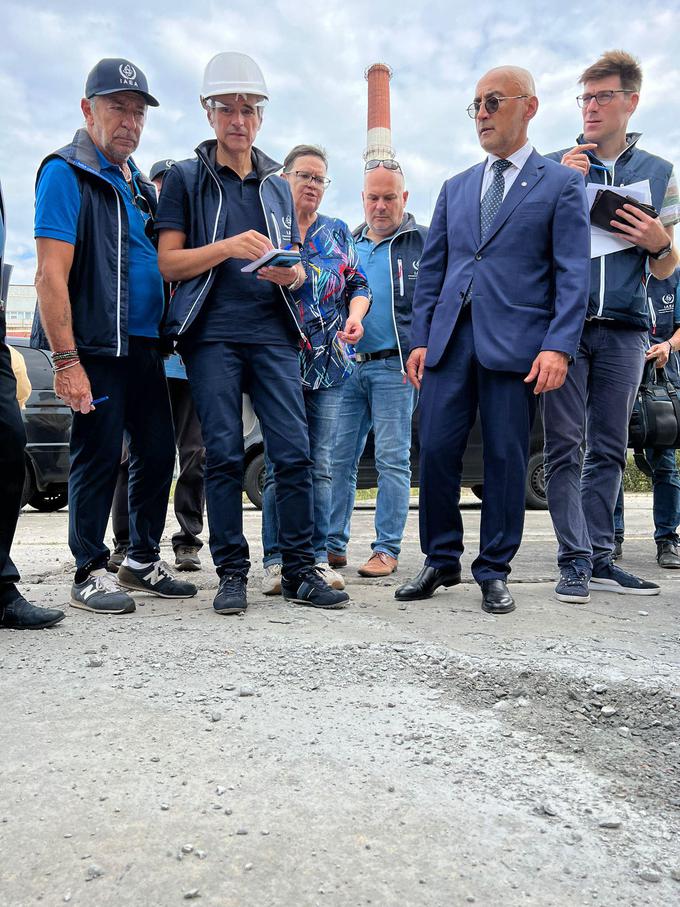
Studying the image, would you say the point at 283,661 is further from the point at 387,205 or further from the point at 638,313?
the point at 387,205

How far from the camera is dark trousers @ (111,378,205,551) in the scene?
4695 millimetres

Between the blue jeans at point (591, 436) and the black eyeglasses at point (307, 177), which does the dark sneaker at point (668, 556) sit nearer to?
the blue jeans at point (591, 436)

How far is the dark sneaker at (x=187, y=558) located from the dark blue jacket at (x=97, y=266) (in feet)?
Result: 5.14

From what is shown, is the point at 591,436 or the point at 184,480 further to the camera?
the point at 184,480

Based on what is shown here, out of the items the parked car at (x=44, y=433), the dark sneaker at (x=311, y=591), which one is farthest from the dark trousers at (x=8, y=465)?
the parked car at (x=44, y=433)

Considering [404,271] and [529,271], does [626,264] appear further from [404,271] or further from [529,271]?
[404,271]

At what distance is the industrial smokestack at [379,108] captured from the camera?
56531 mm

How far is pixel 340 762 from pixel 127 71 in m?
2.70

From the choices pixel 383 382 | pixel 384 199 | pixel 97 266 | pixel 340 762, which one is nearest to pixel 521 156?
pixel 384 199

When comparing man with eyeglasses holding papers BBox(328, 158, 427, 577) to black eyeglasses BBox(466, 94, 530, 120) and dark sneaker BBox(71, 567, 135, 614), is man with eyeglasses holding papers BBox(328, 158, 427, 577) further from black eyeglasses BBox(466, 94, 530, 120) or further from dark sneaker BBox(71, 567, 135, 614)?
dark sneaker BBox(71, 567, 135, 614)

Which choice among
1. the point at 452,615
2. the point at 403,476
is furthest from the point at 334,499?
the point at 452,615

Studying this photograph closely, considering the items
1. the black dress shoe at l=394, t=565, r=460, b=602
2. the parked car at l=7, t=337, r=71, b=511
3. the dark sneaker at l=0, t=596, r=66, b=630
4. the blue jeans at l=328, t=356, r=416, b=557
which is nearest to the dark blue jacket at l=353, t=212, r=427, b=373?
the blue jeans at l=328, t=356, r=416, b=557

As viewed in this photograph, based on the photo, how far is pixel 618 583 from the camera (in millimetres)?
3764

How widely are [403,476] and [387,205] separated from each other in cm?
150
